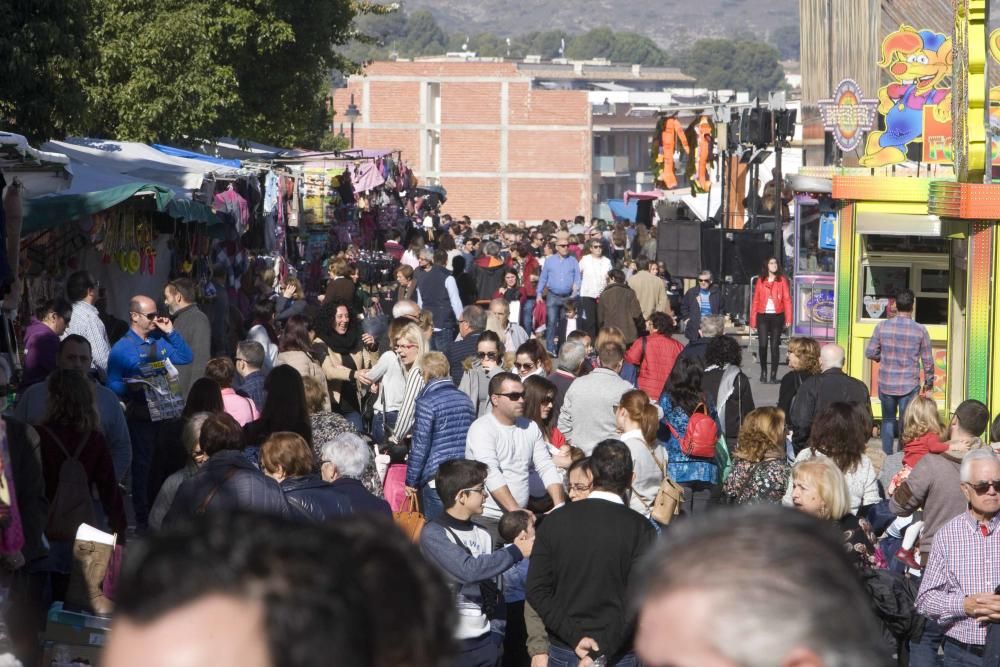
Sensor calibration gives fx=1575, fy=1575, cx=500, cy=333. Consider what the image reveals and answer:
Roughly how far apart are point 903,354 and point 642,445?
5.79m

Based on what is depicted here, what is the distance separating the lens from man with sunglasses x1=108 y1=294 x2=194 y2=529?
10289 millimetres

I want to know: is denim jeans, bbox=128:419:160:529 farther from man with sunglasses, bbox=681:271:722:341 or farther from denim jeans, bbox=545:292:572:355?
man with sunglasses, bbox=681:271:722:341

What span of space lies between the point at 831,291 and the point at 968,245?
7128mm

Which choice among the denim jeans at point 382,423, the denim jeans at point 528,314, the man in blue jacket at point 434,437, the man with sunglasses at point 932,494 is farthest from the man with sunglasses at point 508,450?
the denim jeans at point 528,314

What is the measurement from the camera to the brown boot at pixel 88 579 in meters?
6.04

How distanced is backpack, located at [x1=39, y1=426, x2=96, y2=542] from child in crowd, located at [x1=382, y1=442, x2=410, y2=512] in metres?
1.90

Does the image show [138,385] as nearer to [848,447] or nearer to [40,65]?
[40,65]

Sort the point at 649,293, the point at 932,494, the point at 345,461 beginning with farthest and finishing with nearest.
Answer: the point at 649,293 → the point at 932,494 → the point at 345,461

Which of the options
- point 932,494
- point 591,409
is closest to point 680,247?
point 591,409

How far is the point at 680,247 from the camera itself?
27203 millimetres

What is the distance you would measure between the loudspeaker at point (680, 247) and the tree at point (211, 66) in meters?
6.83

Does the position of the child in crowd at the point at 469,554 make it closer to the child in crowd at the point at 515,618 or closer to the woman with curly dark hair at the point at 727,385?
the child in crowd at the point at 515,618

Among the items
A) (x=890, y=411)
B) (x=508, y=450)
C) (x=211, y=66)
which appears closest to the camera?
(x=508, y=450)

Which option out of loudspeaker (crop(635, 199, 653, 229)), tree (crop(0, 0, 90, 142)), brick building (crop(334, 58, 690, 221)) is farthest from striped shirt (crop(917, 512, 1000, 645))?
brick building (crop(334, 58, 690, 221))
